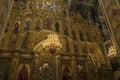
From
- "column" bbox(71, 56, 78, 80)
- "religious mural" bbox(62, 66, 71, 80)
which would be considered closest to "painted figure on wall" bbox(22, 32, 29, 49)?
"religious mural" bbox(62, 66, 71, 80)

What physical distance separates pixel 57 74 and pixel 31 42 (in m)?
3.65

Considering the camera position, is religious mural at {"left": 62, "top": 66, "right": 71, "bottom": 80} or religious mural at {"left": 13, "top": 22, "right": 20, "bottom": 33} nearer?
religious mural at {"left": 62, "top": 66, "right": 71, "bottom": 80}

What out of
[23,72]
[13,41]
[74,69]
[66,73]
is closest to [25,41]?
[13,41]

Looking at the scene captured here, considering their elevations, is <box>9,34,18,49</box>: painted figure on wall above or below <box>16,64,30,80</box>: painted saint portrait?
above

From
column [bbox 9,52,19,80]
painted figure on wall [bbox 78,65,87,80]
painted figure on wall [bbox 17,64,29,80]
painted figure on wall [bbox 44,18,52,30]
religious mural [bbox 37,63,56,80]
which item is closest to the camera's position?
column [bbox 9,52,19,80]

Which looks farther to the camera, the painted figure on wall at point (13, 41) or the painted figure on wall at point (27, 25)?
the painted figure on wall at point (27, 25)

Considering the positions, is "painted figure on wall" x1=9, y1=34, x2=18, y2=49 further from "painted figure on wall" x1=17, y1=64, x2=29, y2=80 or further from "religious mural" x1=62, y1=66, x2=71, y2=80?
"religious mural" x1=62, y1=66, x2=71, y2=80

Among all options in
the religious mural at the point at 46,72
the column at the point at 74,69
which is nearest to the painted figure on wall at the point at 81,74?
the column at the point at 74,69

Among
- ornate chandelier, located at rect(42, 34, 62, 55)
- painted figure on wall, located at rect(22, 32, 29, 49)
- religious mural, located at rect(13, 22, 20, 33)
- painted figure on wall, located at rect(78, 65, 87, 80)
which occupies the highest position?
religious mural, located at rect(13, 22, 20, 33)

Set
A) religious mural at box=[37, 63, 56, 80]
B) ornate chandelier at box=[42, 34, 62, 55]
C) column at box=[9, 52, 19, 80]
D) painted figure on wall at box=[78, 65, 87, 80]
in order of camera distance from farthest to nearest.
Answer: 1. painted figure on wall at box=[78, 65, 87, 80]
2. religious mural at box=[37, 63, 56, 80]
3. column at box=[9, 52, 19, 80]
4. ornate chandelier at box=[42, 34, 62, 55]

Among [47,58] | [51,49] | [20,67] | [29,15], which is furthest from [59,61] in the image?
[29,15]

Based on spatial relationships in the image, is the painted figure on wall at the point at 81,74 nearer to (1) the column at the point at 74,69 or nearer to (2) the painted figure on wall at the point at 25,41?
(1) the column at the point at 74,69

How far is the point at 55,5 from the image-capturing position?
15766 millimetres

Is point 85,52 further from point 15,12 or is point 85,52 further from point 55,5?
point 15,12
